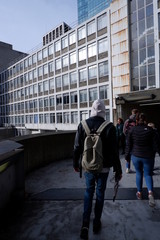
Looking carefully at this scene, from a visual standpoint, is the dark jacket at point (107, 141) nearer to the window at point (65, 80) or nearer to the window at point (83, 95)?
the window at point (83, 95)

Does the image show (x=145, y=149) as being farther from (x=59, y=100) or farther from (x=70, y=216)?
(x=59, y=100)

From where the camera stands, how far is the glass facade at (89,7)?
90438 mm

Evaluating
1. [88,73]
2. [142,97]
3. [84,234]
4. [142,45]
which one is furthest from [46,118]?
[84,234]

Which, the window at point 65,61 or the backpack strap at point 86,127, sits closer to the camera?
the backpack strap at point 86,127

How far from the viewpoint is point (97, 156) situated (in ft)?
7.75

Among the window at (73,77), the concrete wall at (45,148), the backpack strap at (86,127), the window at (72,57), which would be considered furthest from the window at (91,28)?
the backpack strap at (86,127)

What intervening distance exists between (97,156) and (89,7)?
11524 cm

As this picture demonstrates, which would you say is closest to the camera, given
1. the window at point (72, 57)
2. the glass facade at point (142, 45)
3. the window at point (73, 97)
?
the glass facade at point (142, 45)

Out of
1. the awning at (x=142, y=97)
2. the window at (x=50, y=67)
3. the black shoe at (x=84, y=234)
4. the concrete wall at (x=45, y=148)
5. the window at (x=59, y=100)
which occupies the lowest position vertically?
the black shoe at (x=84, y=234)

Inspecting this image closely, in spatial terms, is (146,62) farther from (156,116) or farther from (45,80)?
(45,80)

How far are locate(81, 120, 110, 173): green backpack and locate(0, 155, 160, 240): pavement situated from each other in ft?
3.23

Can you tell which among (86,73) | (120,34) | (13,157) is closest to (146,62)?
(120,34)

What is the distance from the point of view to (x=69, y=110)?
2977 cm

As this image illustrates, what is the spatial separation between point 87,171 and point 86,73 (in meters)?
25.4
